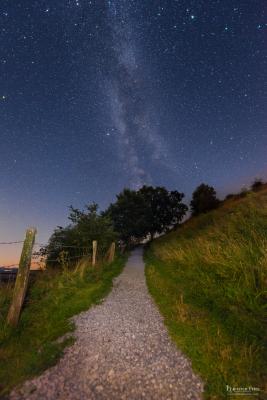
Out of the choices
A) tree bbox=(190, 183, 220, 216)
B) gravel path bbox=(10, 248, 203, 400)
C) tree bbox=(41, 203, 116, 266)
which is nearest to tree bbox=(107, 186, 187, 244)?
tree bbox=(190, 183, 220, 216)

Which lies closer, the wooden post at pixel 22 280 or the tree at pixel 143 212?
the wooden post at pixel 22 280

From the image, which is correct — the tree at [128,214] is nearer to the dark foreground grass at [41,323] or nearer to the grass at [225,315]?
the dark foreground grass at [41,323]

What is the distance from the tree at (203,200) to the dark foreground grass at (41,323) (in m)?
38.6

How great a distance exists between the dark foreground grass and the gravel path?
0.32 m

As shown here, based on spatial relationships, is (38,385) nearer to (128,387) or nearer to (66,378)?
(66,378)

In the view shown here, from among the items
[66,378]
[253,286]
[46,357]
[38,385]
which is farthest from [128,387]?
[253,286]

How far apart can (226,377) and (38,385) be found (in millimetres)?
3110

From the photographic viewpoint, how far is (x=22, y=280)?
7121 mm

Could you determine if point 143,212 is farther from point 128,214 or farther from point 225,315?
point 225,315

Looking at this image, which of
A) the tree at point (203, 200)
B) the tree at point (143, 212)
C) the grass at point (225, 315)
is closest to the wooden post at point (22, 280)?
the grass at point (225, 315)

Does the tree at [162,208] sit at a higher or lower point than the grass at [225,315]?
higher

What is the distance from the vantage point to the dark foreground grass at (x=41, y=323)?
4.86 meters

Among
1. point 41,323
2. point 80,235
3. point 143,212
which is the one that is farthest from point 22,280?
point 143,212

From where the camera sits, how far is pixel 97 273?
44.8 feet
